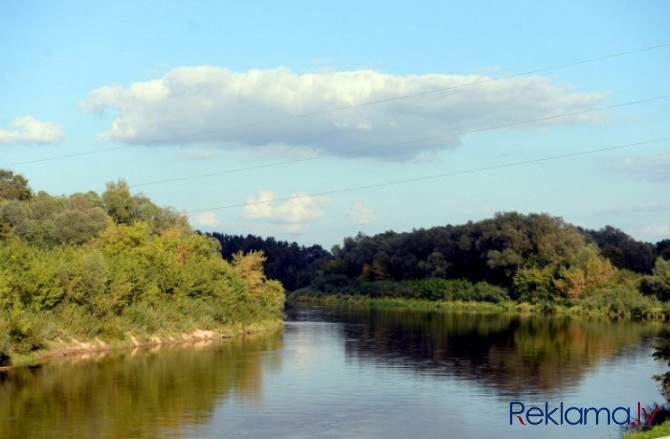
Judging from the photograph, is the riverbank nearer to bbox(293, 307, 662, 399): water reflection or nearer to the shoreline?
bbox(293, 307, 662, 399): water reflection

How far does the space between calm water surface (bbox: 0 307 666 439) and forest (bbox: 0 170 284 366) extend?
2.53m

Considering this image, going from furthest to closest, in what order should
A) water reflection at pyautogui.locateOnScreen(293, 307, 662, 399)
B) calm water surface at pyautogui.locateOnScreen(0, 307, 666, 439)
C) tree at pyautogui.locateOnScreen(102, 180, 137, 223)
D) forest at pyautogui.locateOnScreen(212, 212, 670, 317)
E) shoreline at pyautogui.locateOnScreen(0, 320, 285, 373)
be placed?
1. forest at pyautogui.locateOnScreen(212, 212, 670, 317)
2. tree at pyautogui.locateOnScreen(102, 180, 137, 223)
3. water reflection at pyautogui.locateOnScreen(293, 307, 662, 399)
4. shoreline at pyautogui.locateOnScreen(0, 320, 285, 373)
5. calm water surface at pyautogui.locateOnScreen(0, 307, 666, 439)

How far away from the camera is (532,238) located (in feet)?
403

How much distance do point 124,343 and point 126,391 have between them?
16776 millimetres

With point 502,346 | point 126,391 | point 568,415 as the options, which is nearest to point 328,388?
point 126,391

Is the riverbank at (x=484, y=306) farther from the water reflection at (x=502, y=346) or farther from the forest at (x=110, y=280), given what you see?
the forest at (x=110, y=280)

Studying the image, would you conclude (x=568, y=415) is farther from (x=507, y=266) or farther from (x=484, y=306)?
(x=507, y=266)

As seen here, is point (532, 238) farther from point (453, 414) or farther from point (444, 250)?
point (453, 414)

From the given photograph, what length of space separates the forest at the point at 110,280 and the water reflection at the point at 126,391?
2.41 m

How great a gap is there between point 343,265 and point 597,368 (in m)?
114

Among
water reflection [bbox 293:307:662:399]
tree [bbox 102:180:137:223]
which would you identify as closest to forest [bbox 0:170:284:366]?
tree [bbox 102:180:137:223]

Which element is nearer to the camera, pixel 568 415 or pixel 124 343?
pixel 568 415

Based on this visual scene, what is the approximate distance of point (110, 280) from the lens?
53406mm

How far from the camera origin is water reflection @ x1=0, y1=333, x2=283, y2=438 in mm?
29000
